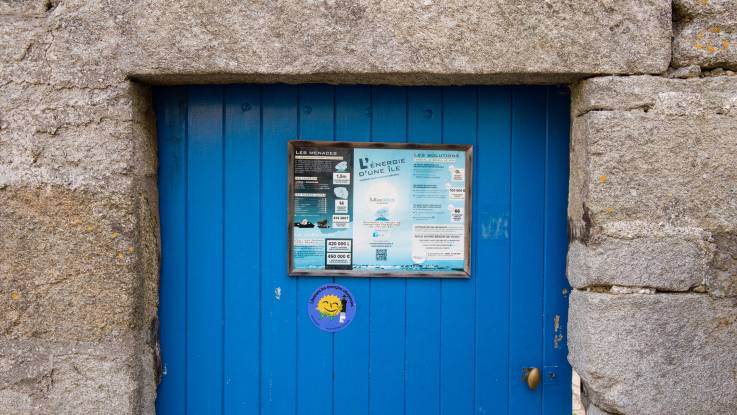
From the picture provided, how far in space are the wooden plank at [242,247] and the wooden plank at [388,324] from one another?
0.45 m

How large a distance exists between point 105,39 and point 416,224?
126cm

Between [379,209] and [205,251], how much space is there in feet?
2.24

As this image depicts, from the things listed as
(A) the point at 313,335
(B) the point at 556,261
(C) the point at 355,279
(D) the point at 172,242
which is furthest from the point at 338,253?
(B) the point at 556,261

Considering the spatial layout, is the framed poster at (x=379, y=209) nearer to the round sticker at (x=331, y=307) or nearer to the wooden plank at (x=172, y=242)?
the round sticker at (x=331, y=307)

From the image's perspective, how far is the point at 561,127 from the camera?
1.95 metres

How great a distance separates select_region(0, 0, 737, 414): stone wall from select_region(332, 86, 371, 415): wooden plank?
26 centimetres

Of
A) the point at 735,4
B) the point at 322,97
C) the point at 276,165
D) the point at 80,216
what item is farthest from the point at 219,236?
the point at 735,4

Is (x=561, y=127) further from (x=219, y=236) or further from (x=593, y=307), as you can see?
(x=219, y=236)

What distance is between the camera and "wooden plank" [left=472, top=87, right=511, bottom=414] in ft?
6.37

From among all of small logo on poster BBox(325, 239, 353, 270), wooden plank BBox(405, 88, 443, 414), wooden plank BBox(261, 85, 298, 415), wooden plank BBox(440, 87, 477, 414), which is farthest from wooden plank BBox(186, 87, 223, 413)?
wooden plank BBox(440, 87, 477, 414)

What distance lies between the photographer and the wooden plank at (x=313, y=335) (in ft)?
6.31

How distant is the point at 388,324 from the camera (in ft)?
6.39

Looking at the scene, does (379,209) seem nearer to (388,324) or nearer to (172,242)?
(388,324)

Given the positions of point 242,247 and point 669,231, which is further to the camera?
point 242,247
